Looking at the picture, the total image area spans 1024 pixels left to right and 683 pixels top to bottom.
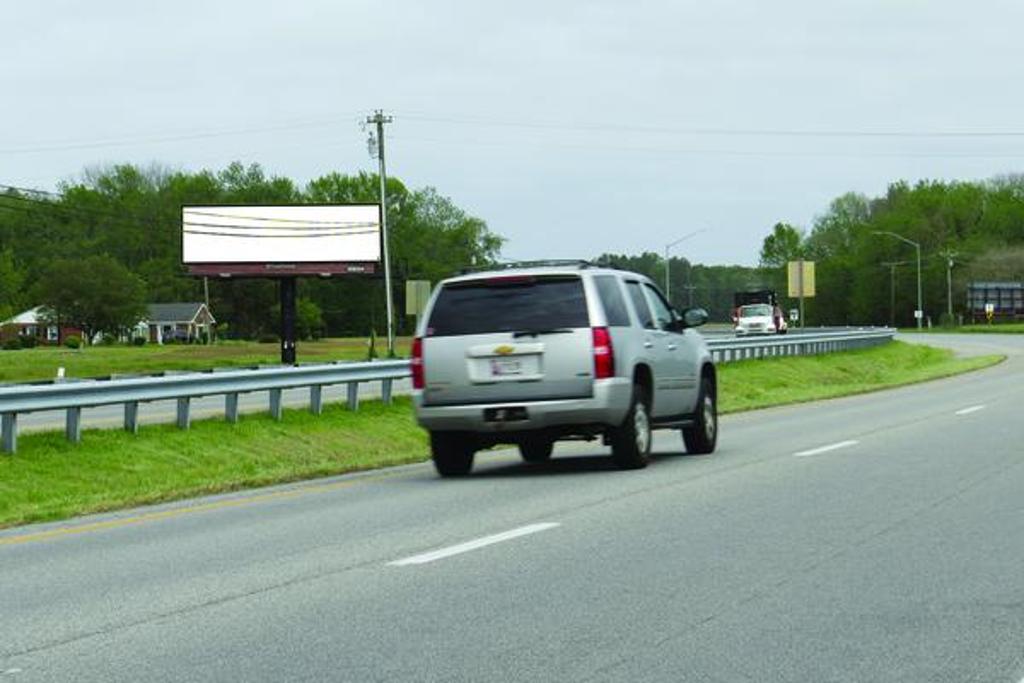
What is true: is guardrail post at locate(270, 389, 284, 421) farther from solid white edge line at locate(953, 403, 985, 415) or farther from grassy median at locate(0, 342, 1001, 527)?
solid white edge line at locate(953, 403, 985, 415)

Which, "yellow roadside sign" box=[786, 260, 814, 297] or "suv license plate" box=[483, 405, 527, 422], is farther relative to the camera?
"yellow roadside sign" box=[786, 260, 814, 297]

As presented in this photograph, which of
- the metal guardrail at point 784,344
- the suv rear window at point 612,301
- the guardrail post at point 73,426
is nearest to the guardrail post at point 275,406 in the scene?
the guardrail post at point 73,426

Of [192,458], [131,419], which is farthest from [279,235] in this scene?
[192,458]

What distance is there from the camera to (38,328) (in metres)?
138

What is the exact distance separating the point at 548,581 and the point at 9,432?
944 centimetres

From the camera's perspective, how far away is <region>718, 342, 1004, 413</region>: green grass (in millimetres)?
36094

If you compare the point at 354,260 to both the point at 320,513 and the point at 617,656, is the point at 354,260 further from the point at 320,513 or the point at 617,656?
the point at 617,656

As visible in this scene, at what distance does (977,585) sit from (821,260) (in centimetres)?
19074

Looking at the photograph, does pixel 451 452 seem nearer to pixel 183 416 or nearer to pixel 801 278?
pixel 183 416

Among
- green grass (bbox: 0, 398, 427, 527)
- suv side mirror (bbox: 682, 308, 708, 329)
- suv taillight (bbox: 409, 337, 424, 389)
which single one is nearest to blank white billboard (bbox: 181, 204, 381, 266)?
green grass (bbox: 0, 398, 427, 527)

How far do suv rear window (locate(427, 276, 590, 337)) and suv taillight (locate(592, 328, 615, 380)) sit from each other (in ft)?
0.51

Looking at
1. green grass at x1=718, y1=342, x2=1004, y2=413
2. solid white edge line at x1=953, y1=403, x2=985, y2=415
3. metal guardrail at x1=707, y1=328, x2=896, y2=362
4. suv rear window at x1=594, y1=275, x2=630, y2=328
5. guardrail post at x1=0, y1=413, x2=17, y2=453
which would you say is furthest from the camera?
metal guardrail at x1=707, y1=328, x2=896, y2=362

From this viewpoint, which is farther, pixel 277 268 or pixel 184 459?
pixel 277 268

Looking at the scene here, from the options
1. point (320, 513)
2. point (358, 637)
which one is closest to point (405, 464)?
point (320, 513)
